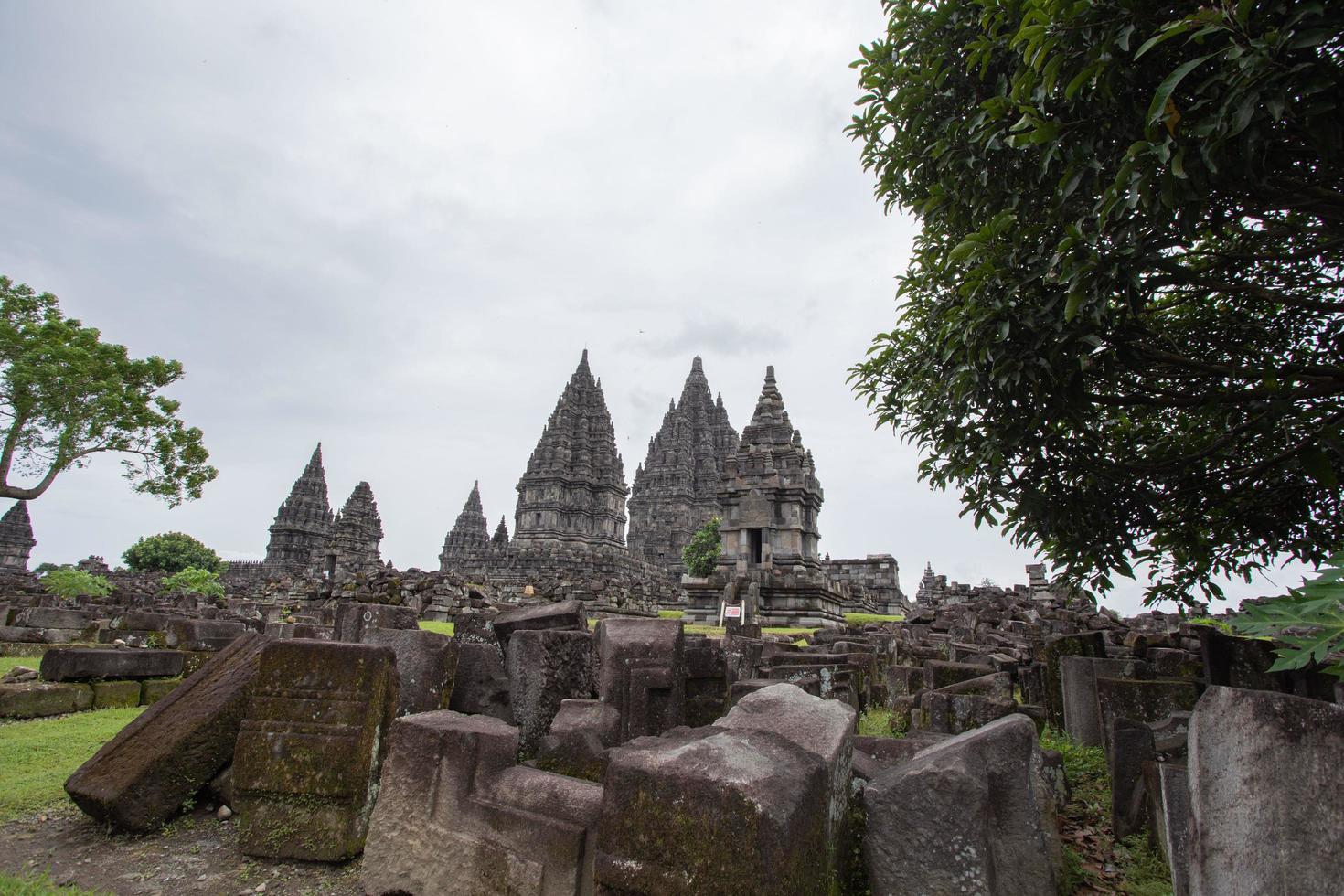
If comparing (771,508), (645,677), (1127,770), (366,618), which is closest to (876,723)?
(1127,770)

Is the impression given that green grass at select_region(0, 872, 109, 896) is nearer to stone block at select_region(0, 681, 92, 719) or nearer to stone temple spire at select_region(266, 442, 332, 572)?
stone block at select_region(0, 681, 92, 719)

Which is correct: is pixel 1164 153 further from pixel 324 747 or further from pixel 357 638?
pixel 357 638

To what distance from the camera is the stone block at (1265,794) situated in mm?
1558

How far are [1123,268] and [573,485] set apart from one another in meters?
45.1

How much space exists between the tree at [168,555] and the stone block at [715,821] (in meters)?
56.3

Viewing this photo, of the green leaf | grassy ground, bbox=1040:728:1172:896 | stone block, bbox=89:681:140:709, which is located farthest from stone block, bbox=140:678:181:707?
the green leaf

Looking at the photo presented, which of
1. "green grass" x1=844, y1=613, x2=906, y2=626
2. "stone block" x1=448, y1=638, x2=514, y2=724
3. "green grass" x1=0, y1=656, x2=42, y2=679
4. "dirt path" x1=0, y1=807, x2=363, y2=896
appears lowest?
"dirt path" x1=0, y1=807, x2=363, y2=896

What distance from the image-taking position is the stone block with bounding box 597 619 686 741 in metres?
3.52

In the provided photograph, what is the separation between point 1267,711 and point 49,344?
92.4 ft

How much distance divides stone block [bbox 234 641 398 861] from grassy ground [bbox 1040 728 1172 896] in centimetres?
282

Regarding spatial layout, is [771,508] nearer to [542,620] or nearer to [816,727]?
[542,620]

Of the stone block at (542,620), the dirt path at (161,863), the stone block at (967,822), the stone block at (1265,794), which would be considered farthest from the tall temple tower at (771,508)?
the stone block at (1265,794)

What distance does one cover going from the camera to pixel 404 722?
9.38 feet

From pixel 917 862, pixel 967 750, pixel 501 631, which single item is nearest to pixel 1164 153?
pixel 967 750
